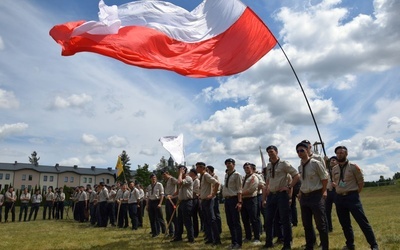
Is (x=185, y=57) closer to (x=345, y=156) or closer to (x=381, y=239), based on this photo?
(x=345, y=156)

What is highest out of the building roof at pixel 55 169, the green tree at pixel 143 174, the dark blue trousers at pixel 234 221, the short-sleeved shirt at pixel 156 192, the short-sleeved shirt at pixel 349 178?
the building roof at pixel 55 169

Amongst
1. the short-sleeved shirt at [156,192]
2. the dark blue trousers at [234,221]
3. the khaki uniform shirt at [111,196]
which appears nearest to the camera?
the dark blue trousers at [234,221]

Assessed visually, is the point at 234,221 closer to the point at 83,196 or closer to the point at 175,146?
the point at 175,146

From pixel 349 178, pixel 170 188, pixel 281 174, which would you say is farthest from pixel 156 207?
pixel 349 178

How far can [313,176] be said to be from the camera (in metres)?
7.31

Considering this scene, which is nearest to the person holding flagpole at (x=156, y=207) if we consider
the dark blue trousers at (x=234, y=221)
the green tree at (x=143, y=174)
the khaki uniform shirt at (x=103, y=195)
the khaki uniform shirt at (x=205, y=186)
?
the khaki uniform shirt at (x=205, y=186)

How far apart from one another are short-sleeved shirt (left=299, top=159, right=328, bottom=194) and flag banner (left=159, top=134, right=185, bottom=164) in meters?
7.29

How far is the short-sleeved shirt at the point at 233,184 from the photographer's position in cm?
932

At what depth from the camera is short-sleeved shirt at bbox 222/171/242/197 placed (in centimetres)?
932

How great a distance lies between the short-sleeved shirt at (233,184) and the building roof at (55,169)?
9488 centimetres

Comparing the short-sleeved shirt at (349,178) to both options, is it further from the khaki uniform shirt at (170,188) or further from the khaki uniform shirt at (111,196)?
the khaki uniform shirt at (111,196)

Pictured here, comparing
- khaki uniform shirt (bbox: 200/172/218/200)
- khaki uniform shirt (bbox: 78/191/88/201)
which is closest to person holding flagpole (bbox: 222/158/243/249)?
khaki uniform shirt (bbox: 200/172/218/200)

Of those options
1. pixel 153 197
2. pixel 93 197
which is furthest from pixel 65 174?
pixel 153 197

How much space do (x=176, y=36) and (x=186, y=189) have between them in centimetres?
441
